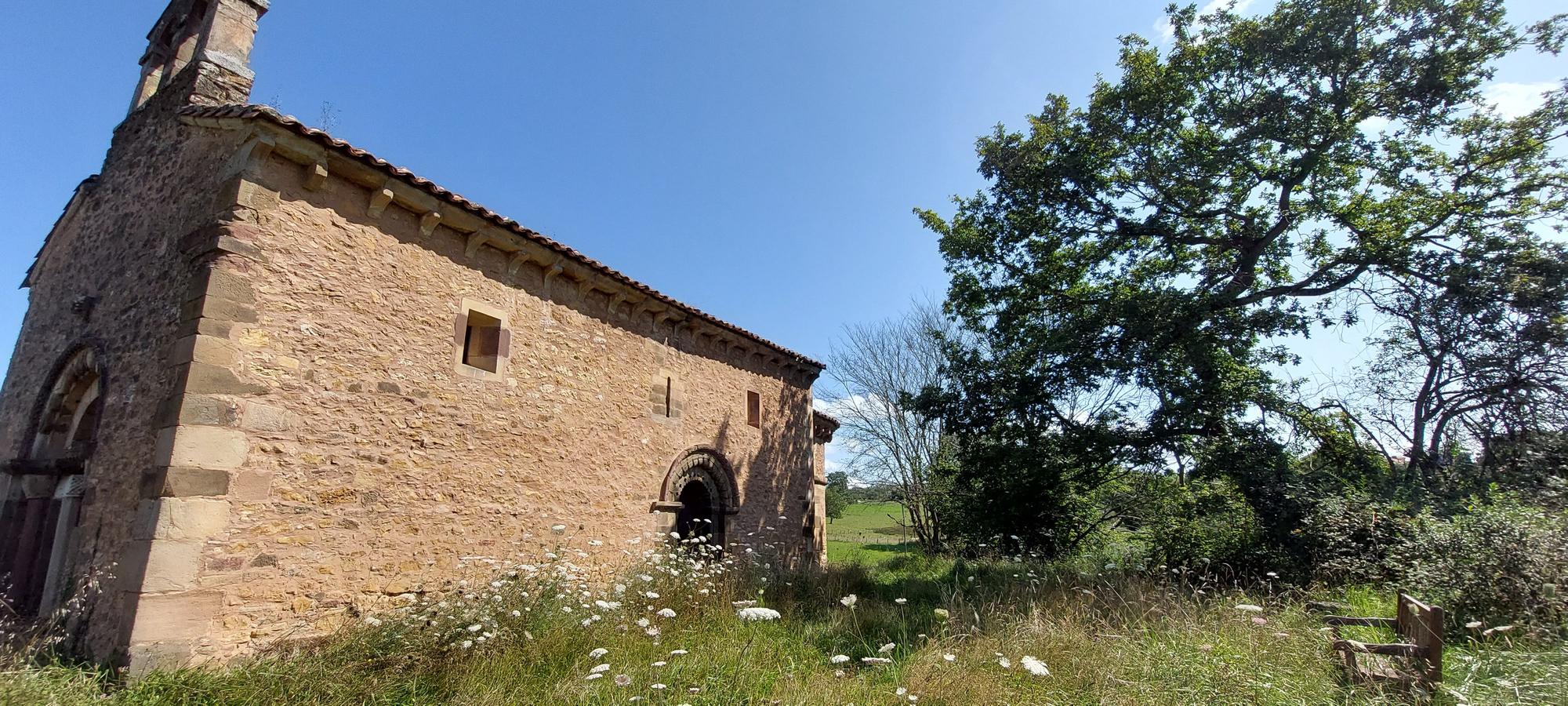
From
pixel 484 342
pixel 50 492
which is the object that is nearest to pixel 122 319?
pixel 50 492

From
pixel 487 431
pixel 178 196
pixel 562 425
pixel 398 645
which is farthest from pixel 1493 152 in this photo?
pixel 178 196

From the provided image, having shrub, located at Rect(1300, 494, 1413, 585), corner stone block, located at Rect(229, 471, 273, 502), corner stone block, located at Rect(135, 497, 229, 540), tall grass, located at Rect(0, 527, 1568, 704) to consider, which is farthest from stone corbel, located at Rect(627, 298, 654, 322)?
shrub, located at Rect(1300, 494, 1413, 585)

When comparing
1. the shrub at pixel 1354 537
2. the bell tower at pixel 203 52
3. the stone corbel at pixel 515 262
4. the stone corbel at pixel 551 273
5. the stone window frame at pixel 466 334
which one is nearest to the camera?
the bell tower at pixel 203 52

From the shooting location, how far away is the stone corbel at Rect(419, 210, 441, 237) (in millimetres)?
7370

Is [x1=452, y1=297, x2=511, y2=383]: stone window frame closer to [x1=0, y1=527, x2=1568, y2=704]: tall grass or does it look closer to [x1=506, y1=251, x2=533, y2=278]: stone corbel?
[x1=506, y1=251, x2=533, y2=278]: stone corbel

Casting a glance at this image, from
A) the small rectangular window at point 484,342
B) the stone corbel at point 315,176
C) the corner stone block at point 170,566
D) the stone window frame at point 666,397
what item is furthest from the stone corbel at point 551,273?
the corner stone block at point 170,566

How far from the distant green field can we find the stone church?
9.96 m

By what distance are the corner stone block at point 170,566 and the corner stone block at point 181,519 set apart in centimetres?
6

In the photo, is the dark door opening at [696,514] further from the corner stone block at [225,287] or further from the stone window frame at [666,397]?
the corner stone block at [225,287]

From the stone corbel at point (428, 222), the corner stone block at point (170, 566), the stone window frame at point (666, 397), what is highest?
the stone corbel at point (428, 222)

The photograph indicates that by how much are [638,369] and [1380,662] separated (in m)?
8.84

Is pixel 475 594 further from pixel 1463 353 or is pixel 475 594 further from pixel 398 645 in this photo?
pixel 1463 353

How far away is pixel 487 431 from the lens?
776 centimetres

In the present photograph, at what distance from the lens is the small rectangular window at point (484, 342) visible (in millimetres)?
7988
